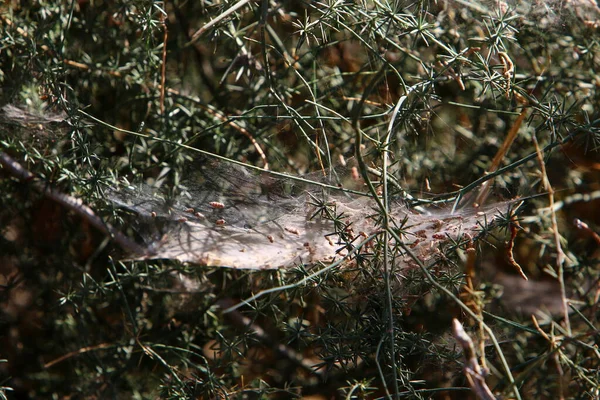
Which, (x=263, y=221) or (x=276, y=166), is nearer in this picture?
(x=263, y=221)

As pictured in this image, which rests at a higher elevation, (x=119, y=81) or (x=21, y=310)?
(x=119, y=81)

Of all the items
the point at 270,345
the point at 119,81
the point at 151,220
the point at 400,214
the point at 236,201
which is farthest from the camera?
the point at 270,345

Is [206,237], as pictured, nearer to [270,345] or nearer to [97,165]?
[97,165]

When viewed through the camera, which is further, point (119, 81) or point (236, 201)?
point (119, 81)

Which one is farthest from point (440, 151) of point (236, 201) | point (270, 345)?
point (270, 345)

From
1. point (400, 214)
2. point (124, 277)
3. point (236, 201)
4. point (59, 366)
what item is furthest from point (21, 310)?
point (400, 214)

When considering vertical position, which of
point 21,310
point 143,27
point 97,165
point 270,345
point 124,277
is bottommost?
point 270,345

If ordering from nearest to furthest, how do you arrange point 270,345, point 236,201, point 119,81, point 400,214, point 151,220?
point 400,214 → point 236,201 → point 151,220 → point 119,81 → point 270,345
